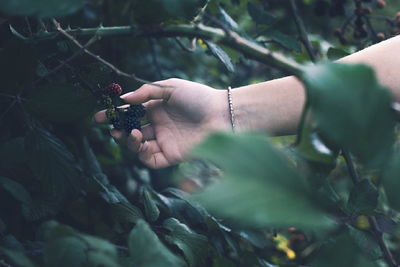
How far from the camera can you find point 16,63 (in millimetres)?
754

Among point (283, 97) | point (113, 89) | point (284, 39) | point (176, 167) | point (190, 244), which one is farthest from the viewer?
point (176, 167)

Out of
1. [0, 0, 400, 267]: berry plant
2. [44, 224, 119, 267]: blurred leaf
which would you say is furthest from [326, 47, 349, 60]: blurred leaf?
[44, 224, 119, 267]: blurred leaf

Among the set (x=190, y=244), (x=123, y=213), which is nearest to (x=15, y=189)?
(x=123, y=213)

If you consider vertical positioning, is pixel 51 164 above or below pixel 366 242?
above

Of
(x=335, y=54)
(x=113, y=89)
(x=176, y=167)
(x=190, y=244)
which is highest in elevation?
(x=113, y=89)

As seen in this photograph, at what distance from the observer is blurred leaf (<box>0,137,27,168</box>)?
885 millimetres

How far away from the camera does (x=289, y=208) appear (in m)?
0.39

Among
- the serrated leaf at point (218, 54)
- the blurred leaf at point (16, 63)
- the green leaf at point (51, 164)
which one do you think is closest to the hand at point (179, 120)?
the serrated leaf at point (218, 54)

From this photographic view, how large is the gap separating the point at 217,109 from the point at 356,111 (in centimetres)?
88

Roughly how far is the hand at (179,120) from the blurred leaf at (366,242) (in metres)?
0.43

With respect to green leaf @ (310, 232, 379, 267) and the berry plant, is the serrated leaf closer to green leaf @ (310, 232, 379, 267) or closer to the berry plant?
the berry plant

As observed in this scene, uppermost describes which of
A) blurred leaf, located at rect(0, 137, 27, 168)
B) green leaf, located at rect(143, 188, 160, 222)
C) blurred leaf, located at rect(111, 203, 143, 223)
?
blurred leaf, located at rect(0, 137, 27, 168)

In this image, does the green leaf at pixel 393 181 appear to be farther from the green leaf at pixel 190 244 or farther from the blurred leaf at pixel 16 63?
the blurred leaf at pixel 16 63

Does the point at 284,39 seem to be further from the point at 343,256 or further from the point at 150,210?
the point at 343,256
